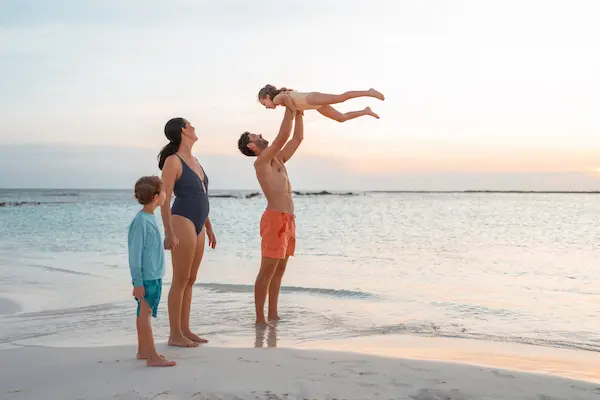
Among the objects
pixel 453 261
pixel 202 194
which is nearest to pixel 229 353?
pixel 202 194

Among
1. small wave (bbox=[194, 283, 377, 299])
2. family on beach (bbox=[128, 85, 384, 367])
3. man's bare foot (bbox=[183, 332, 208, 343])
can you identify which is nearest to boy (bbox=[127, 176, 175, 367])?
family on beach (bbox=[128, 85, 384, 367])

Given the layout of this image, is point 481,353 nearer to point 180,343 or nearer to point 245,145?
point 180,343

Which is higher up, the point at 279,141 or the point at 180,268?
the point at 279,141

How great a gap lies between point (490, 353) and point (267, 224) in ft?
7.88

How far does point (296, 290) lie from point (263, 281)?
2794mm

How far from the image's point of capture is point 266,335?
6.13 metres

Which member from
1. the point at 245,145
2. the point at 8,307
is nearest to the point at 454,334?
the point at 245,145

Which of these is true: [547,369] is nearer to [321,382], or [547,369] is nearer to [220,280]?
[321,382]

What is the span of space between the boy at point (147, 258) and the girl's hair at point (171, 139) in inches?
26.7

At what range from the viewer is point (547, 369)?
497cm

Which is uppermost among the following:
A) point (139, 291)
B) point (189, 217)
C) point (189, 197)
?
point (189, 197)

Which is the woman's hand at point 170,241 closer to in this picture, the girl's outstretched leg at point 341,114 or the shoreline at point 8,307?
the girl's outstretched leg at point 341,114

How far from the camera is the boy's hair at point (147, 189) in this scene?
449 centimetres

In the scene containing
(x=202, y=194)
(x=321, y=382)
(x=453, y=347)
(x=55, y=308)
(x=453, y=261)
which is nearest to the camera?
(x=321, y=382)
